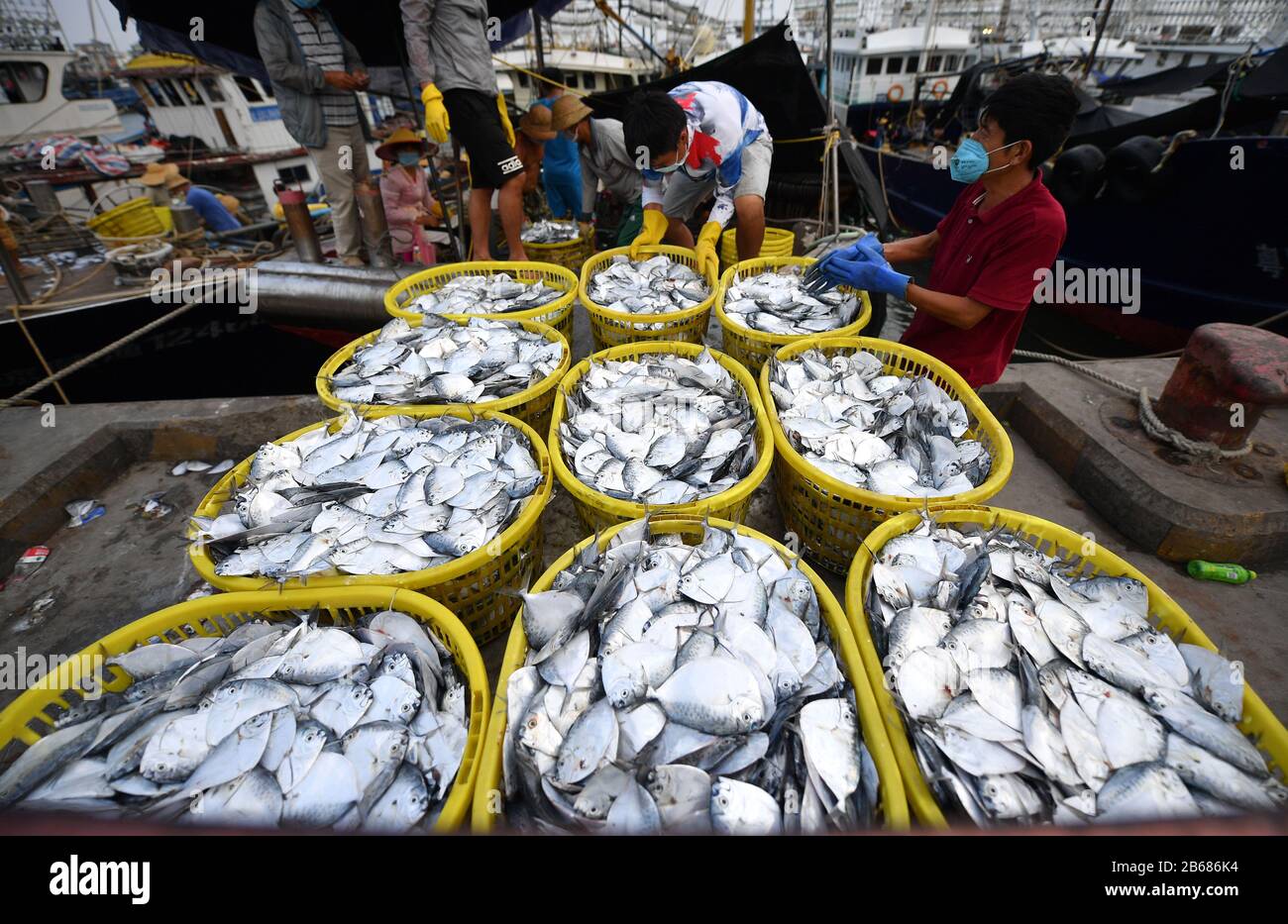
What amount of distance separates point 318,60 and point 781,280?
14.4 ft

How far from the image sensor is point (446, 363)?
263cm

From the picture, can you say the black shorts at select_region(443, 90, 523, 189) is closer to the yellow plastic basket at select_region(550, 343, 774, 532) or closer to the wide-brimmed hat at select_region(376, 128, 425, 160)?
the wide-brimmed hat at select_region(376, 128, 425, 160)

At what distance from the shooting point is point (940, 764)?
1200 millimetres

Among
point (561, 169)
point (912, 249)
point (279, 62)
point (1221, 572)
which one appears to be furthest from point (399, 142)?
point (1221, 572)

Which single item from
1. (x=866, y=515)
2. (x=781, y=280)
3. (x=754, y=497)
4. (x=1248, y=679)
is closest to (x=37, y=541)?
(x=754, y=497)

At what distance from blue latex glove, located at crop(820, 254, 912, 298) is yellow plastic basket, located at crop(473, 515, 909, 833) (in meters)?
1.68

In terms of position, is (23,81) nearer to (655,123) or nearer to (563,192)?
(563,192)

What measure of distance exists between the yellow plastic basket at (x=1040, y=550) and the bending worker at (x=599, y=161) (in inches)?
160

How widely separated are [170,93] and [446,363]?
24.0m

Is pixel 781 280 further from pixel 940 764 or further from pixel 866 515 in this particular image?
pixel 940 764

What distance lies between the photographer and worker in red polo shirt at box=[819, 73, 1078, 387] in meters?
2.11

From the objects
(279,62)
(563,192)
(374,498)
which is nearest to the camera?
(374,498)

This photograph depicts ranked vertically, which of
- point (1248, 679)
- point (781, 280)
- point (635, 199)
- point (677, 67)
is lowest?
point (1248, 679)

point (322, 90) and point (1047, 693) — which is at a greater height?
point (322, 90)
